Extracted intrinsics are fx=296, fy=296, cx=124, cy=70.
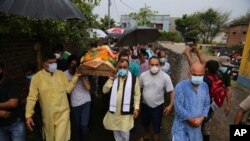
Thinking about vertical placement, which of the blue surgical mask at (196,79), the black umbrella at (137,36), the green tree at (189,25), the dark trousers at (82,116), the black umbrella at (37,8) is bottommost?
the dark trousers at (82,116)

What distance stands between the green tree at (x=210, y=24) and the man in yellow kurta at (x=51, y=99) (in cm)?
4893

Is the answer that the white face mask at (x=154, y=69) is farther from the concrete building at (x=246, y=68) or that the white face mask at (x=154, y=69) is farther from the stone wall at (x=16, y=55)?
the concrete building at (x=246, y=68)

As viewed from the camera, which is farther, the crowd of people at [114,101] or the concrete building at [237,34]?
the concrete building at [237,34]

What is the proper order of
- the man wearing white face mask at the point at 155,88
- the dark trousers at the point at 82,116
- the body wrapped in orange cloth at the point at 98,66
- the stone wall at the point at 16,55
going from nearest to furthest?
the body wrapped in orange cloth at the point at 98,66
the dark trousers at the point at 82,116
the man wearing white face mask at the point at 155,88
the stone wall at the point at 16,55

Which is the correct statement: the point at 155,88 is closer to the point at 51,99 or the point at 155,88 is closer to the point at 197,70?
the point at 197,70

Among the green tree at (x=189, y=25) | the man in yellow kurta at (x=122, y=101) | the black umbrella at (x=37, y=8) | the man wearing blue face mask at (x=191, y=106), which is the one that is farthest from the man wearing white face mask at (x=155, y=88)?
the green tree at (x=189, y=25)

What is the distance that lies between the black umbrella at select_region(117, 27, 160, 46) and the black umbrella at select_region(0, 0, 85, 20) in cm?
419

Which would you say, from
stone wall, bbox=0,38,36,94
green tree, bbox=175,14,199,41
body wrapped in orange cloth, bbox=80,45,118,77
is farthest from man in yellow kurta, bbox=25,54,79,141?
green tree, bbox=175,14,199,41

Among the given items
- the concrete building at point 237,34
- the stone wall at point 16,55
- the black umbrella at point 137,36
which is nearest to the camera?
the stone wall at point 16,55

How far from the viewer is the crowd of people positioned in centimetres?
389

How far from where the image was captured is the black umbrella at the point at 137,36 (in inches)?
311

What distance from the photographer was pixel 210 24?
5188 cm

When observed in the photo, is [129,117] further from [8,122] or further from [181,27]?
[181,27]

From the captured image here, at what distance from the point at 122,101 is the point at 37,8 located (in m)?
1.89
